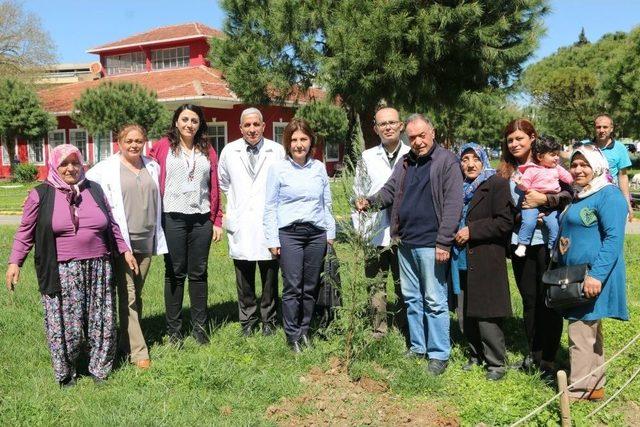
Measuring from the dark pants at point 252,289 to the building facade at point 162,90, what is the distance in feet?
65.3

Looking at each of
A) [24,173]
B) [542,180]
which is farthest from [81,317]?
[24,173]

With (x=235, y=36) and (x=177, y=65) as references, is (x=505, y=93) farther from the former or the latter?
(x=177, y=65)

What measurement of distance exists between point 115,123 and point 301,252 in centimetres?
2287

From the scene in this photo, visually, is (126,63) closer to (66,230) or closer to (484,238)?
(66,230)

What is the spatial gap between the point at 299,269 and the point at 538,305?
1.93 metres

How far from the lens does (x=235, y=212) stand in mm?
5477

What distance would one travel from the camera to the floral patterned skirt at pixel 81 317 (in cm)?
438

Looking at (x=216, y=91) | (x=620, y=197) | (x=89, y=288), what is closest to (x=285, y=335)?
(x=89, y=288)

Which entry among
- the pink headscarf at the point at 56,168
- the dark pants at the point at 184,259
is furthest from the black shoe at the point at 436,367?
the pink headscarf at the point at 56,168

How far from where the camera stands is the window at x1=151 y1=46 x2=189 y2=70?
32.9m

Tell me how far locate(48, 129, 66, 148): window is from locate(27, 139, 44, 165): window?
0.67m

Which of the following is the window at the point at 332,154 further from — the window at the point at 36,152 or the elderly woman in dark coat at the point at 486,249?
the elderly woman in dark coat at the point at 486,249

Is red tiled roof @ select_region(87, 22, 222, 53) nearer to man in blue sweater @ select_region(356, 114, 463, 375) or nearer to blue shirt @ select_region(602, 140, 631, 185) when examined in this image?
blue shirt @ select_region(602, 140, 631, 185)

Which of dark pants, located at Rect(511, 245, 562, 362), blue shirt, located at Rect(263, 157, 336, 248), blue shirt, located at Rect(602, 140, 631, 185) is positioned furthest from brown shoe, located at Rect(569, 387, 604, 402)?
blue shirt, located at Rect(602, 140, 631, 185)
